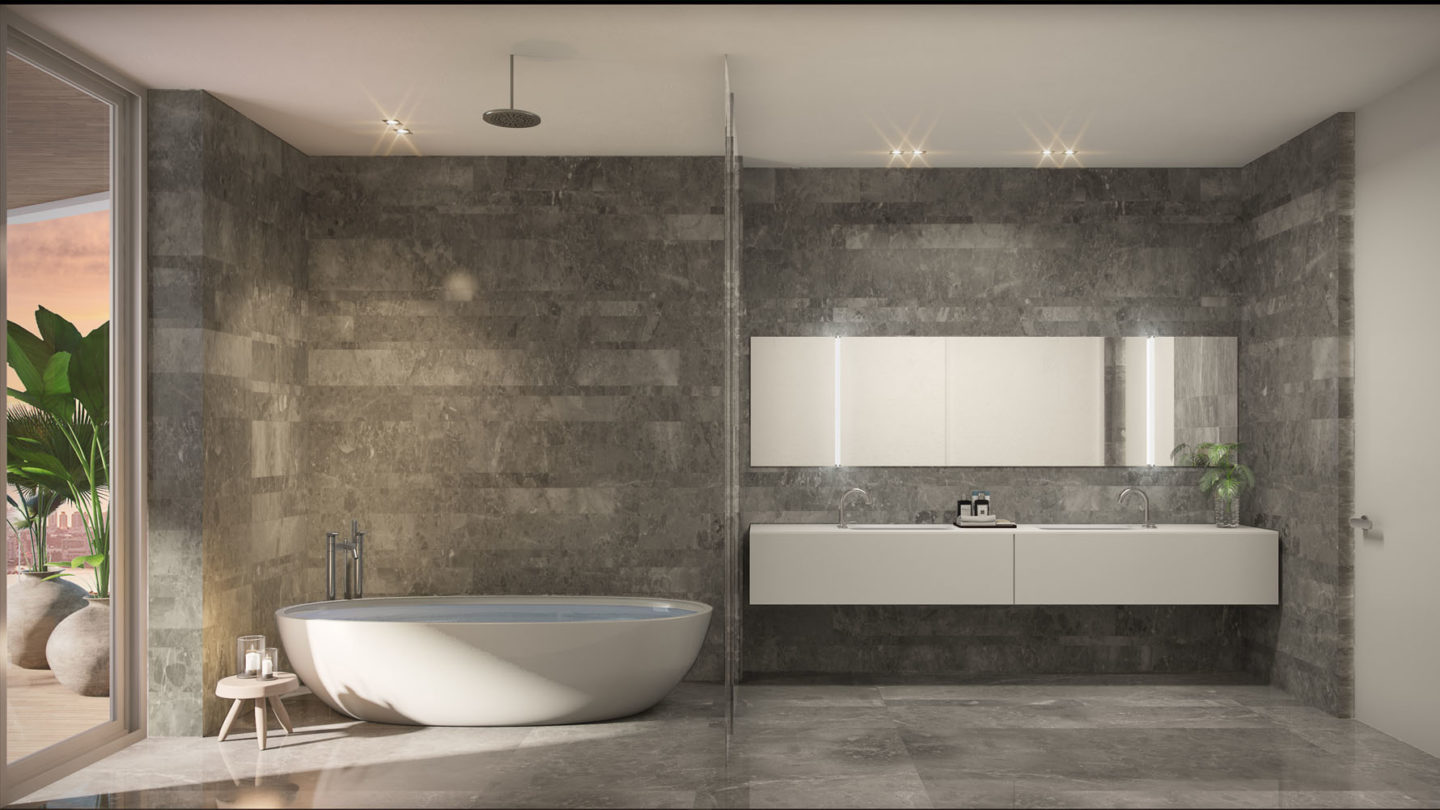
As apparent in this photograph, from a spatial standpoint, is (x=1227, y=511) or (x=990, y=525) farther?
(x=1227, y=511)

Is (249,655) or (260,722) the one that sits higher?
(249,655)

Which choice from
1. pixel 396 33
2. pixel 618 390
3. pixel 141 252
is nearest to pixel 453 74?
pixel 396 33

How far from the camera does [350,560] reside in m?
5.82

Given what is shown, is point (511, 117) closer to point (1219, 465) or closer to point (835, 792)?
point (835, 792)

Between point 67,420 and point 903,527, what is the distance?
390 cm

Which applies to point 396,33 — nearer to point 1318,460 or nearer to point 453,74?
point 453,74

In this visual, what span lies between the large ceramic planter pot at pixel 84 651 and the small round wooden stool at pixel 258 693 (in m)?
0.46

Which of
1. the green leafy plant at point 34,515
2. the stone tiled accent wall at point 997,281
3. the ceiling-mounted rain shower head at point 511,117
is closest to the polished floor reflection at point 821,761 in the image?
the stone tiled accent wall at point 997,281

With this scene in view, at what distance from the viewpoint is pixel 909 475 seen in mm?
6105

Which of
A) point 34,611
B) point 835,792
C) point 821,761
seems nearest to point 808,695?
point 821,761

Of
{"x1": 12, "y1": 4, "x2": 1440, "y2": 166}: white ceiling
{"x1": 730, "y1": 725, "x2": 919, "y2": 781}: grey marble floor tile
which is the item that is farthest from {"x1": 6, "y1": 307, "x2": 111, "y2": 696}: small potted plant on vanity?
{"x1": 730, "y1": 725, "x2": 919, "y2": 781}: grey marble floor tile

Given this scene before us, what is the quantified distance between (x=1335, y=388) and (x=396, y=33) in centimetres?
435

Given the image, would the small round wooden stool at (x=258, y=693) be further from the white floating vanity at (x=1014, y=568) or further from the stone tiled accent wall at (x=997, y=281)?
the stone tiled accent wall at (x=997, y=281)

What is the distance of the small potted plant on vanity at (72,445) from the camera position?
164 inches
